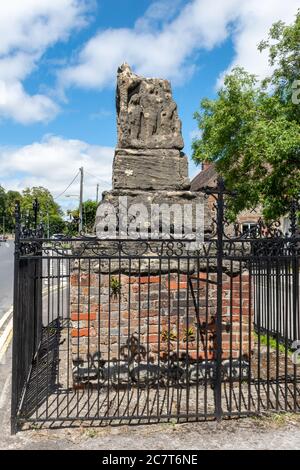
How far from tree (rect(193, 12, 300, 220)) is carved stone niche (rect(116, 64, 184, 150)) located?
10584 mm

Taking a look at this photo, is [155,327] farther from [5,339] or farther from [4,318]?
[4,318]

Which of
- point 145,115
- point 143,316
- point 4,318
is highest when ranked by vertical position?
point 145,115

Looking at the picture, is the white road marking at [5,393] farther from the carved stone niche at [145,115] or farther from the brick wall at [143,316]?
the carved stone niche at [145,115]

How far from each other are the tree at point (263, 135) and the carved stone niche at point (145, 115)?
1058 cm

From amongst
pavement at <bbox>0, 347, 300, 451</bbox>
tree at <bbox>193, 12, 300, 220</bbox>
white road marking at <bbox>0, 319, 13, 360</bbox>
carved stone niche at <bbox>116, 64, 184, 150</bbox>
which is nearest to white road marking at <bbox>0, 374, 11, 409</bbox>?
pavement at <bbox>0, 347, 300, 451</bbox>

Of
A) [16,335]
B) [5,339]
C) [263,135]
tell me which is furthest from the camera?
[263,135]

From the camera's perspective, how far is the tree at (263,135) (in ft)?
51.3

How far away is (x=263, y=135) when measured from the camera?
15688 millimetres

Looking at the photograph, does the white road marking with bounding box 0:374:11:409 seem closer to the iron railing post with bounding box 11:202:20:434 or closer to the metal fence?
the metal fence

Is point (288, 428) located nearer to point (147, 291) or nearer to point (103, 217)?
point (147, 291)

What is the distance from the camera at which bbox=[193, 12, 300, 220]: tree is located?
1562 cm

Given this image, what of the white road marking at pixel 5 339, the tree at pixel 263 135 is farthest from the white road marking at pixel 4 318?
the tree at pixel 263 135

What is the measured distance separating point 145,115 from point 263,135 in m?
11.4

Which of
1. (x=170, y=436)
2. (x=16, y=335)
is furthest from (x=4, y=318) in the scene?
(x=170, y=436)
